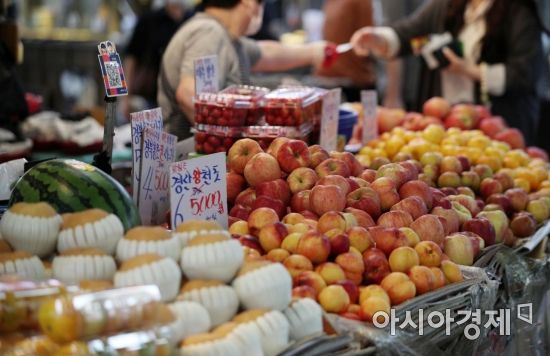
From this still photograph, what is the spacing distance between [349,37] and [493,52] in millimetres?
1765

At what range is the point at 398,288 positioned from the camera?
1968 millimetres

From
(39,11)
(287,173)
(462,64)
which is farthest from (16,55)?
(39,11)

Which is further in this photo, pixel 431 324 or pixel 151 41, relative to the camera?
pixel 151 41

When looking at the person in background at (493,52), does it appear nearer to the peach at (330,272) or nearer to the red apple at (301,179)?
the red apple at (301,179)

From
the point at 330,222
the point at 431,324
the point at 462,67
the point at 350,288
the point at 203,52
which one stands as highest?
the point at 203,52

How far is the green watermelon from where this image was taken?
6.25ft

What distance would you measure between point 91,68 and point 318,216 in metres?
8.02

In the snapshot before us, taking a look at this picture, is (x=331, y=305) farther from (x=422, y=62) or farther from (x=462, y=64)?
(x=422, y=62)

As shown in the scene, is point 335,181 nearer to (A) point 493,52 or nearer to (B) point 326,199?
(B) point 326,199

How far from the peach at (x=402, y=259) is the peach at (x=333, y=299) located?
0.22m

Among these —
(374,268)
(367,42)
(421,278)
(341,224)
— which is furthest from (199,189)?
(367,42)

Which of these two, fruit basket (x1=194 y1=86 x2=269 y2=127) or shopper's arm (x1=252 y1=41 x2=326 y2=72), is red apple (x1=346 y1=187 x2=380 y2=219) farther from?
shopper's arm (x1=252 y1=41 x2=326 y2=72)

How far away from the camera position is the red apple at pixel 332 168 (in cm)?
241

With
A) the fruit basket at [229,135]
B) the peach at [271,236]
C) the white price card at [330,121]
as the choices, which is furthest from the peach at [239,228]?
the white price card at [330,121]
